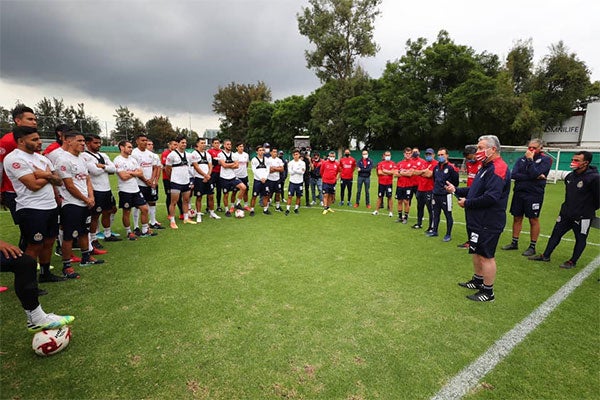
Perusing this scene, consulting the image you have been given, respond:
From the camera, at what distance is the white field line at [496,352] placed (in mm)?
2546

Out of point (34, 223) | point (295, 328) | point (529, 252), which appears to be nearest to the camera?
point (295, 328)

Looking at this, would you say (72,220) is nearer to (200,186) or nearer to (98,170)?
(98,170)

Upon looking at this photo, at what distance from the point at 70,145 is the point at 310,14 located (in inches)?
1496

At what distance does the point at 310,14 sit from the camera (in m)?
35.8

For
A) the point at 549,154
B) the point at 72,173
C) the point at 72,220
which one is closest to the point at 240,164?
the point at 72,173

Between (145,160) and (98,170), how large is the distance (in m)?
1.63

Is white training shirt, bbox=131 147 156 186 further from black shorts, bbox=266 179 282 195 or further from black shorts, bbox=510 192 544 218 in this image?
black shorts, bbox=510 192 544 218

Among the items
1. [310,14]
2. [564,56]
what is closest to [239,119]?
[310,14]

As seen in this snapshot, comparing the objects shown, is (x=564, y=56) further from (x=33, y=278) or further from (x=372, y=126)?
(x=33, y=278)

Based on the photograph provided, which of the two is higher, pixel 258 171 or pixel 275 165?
pixel 275 165

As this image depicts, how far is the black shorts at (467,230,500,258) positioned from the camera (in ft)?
13.0

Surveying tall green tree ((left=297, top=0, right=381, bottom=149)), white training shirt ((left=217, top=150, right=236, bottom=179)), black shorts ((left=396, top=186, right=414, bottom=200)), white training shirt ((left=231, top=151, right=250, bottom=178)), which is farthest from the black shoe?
tall green tree ((left=297, top=0, right=381, bottom=149))

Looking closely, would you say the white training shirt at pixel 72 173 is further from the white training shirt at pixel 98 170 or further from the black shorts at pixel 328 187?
the black shorts at pixel 328 187

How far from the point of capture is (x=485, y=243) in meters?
3.96
